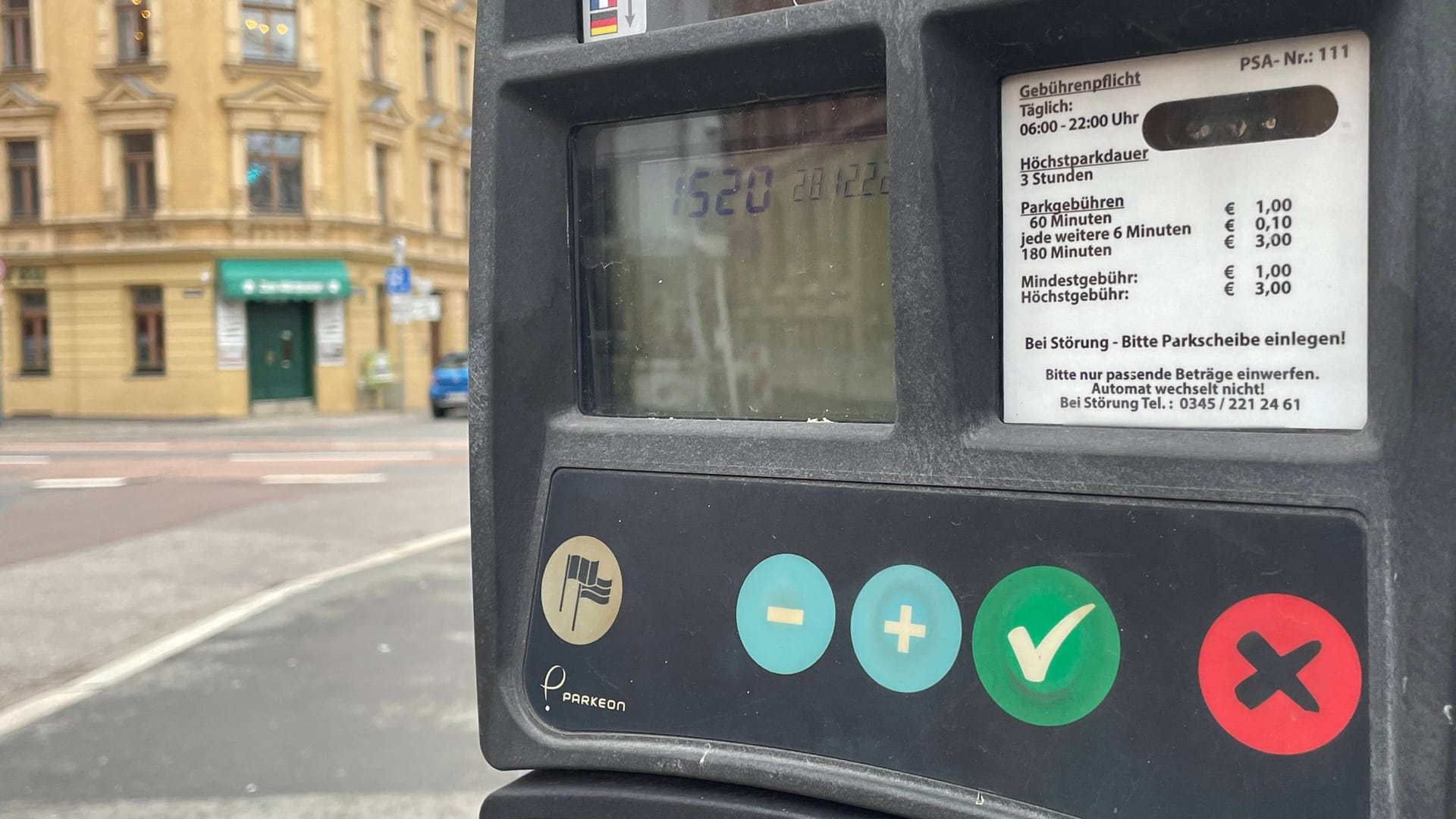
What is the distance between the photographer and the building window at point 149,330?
820 inches

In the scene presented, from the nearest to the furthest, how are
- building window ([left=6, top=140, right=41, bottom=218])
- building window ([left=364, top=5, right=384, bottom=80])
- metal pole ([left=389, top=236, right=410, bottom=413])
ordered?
building window ([left=364, top=5, right=384, bottom=80]), building window ([left=6, top=140, right=41, bottom=218]), metal pole ([left=389, top=236, right=410, bottom=413])

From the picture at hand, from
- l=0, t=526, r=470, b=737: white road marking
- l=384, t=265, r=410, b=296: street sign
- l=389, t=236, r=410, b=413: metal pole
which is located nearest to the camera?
l=0, t=526, r=470, b=737: white road marking

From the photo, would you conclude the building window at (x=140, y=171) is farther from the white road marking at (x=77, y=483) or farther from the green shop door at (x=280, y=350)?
the green shop door at (x=280, y=350)

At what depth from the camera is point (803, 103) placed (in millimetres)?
1217

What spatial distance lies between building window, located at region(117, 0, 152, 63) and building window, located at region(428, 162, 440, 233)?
1205 centimetres

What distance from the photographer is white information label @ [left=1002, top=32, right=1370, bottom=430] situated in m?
0.97

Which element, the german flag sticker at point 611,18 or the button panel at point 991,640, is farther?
the german flag sticker at point 611,18

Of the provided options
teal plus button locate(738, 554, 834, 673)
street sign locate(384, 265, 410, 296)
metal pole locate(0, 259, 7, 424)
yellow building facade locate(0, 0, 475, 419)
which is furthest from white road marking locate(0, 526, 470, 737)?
metal pole locate(0, 259, 7, 424)

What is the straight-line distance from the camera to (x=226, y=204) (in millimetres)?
17984

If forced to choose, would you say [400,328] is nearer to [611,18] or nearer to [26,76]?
[26,76]

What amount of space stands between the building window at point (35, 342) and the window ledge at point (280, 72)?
14166 millimetres

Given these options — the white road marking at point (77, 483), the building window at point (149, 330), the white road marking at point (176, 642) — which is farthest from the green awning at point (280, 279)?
the white road marking at point (176, 642)

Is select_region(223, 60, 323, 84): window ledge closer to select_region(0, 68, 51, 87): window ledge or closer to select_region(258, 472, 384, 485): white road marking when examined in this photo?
select_region(0, 68, 51, 87): window ledge

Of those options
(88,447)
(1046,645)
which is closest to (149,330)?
(88,447)
